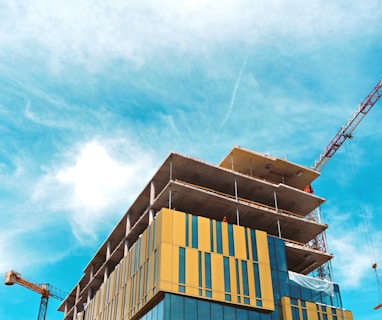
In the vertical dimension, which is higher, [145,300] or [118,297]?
[118,297]

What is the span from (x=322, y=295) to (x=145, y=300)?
22.0 meters

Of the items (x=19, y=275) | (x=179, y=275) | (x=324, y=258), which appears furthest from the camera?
(x=19, y=275)

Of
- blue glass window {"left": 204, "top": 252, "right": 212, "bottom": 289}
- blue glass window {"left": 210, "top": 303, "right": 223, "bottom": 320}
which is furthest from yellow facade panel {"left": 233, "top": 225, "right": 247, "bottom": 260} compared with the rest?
blue glass window {"left": 210, "top": 303, "right": 223, "bottom": 320}

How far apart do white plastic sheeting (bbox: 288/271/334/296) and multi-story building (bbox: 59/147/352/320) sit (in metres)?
0.13

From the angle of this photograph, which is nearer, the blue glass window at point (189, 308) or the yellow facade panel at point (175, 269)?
the blue glass window at point (189, 308)

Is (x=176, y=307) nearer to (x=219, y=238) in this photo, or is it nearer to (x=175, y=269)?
(x=175, y=269)

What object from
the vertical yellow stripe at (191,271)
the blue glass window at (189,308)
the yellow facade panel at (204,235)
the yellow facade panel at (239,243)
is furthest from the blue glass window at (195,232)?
the blue glass window at (189,308)

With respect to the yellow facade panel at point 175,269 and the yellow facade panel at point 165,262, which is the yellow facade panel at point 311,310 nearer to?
the yellow facade panel at point 175,269

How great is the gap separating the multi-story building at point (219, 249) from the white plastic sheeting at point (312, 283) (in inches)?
5.0

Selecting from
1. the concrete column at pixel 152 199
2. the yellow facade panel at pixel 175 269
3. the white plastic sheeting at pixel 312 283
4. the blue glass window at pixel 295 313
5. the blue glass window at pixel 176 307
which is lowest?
the blue glass window at pixel 176 307

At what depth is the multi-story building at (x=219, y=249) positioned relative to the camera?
5631 centimetres

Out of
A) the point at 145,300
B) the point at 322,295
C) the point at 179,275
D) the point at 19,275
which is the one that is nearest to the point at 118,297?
the point at 145,300

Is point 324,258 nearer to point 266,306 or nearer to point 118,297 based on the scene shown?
point 266,306

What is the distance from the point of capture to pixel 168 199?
66.0 meters
